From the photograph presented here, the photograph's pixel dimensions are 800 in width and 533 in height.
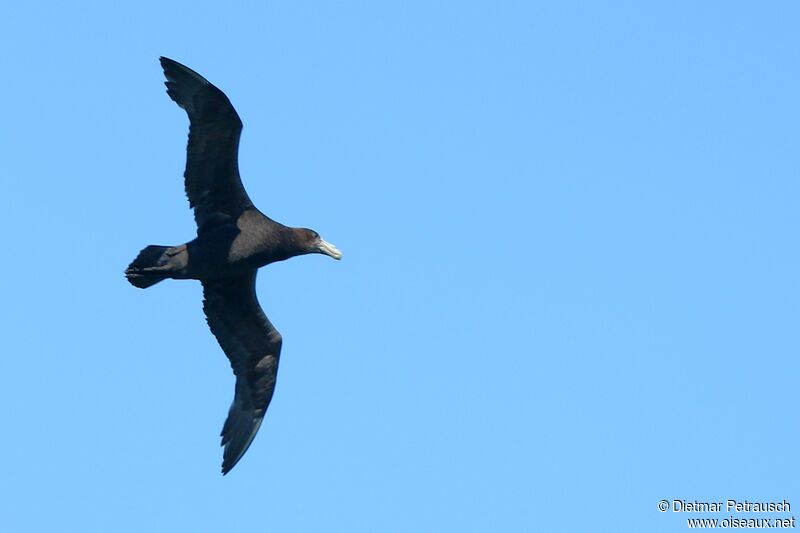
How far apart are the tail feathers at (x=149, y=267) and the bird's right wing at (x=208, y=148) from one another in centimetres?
81

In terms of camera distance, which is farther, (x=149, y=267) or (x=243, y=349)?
(x=243, y=349)

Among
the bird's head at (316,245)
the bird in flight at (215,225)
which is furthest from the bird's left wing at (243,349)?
the bird's head at (316,245)

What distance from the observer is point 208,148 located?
19625mm

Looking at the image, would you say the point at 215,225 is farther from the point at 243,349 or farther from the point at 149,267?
the point at 243,349

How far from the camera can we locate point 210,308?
2125 cm

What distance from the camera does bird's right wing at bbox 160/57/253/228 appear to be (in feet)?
63.3

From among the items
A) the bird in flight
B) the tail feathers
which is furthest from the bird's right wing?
the tail feathers

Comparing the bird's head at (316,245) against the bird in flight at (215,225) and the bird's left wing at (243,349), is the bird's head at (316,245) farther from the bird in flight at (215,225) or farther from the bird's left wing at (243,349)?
the bird's left wing at (243,349)

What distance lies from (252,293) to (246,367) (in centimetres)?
118

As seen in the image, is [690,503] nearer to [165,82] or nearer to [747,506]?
[747,506]

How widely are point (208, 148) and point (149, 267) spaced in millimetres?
1809

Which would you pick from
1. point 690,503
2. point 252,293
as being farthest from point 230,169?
point 690,503

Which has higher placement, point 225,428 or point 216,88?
point 216,88

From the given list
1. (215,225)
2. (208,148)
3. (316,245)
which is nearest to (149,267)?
(215,225)
